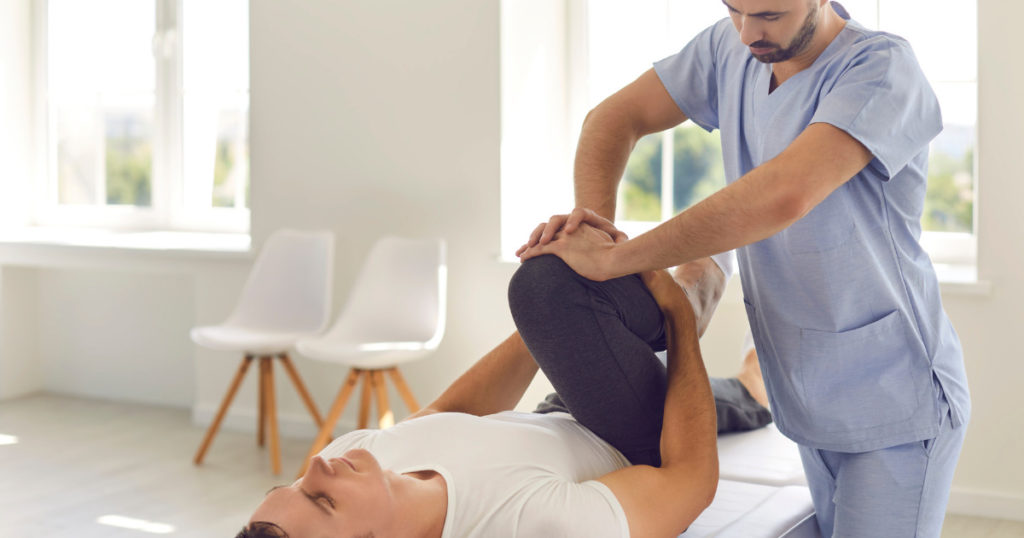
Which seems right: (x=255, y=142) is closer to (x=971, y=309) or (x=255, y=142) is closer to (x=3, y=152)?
(x=3, y=152)

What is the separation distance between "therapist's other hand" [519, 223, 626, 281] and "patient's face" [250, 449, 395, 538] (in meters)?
0.40

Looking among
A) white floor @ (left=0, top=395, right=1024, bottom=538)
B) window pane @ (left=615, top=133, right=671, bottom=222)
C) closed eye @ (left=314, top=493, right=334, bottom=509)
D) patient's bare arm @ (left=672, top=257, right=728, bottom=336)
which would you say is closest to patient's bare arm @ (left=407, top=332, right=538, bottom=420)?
patient's bare arm @ (left=672, top=257, right=728, bottom=336)

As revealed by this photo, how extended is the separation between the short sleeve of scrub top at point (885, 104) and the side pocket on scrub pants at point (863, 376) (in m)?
0.24

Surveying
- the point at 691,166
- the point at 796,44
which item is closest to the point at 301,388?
the point at 796,44

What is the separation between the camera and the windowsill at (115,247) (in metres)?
4.24

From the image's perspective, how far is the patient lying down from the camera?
4.34ft

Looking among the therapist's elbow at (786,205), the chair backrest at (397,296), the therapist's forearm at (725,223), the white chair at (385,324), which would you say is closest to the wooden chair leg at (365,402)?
the white chair at (385,324)

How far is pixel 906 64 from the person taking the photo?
4.42 ft

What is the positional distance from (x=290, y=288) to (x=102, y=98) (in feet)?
6.00

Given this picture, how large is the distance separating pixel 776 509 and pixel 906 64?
84 cm

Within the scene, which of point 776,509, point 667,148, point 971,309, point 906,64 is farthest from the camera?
point 667,148

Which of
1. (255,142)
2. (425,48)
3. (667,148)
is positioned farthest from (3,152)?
(667,148)

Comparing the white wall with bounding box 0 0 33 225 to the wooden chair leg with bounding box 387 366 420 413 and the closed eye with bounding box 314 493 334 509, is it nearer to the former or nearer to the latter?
the wooden chair leg with bounding box 387 366 420 413

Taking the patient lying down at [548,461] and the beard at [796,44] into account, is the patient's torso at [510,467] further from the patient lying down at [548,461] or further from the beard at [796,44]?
the beard at [796,44]
